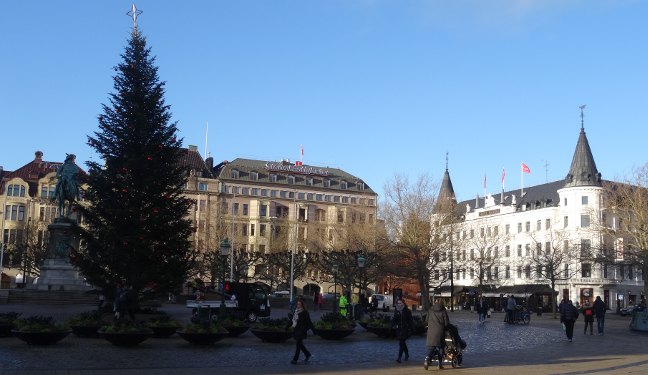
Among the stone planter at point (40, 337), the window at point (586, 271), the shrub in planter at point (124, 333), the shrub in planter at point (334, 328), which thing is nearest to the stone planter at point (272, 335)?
the shrub in planter at point (334, 328)

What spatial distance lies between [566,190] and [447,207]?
28743 millimetres

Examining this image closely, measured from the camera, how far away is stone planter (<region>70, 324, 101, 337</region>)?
22781mm

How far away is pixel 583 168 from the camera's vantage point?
87438 mm

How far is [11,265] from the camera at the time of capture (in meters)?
86.5

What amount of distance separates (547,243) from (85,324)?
7359 cm

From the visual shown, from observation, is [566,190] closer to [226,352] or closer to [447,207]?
[447,207]

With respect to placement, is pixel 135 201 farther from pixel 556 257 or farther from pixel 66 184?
pixel 556 257

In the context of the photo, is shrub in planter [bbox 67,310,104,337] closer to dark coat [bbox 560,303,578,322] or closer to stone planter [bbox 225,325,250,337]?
stone planter [bbox 225,325,250,337]

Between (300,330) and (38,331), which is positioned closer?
(300,330)

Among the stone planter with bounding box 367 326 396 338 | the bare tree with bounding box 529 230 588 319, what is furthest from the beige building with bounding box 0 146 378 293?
the stone planter with bounding box 367 326 396 338

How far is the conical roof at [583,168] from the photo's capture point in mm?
87181

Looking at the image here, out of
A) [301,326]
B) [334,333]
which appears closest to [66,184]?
[334,333]

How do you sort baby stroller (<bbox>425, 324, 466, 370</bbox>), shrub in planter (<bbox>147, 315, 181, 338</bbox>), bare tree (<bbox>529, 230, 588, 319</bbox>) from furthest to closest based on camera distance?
bare tree (<bbox>529, 230, 588, 319</bbox>), shrub in planter (<bbox>147, 315, 181, 338</bbox>), baby stroller (<bbox>425, 324, 466, 370</bbox>)

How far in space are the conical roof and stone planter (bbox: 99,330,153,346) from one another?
248 ft
